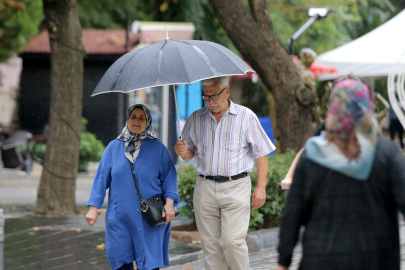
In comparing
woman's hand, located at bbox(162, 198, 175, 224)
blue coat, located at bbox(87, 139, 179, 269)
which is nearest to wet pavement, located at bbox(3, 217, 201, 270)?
blue coat, located at bbox(87, 139, 179, 269)

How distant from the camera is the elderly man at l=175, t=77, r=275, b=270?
463 centimetres

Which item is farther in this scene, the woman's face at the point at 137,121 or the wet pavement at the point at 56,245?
the wet pavement at the point at 56,245

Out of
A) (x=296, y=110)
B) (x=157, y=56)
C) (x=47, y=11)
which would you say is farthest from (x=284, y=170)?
(x=47, y=11)

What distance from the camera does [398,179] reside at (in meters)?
2.56

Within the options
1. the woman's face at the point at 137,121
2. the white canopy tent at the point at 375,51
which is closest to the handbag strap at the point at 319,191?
the woman's face at the point at 137,121

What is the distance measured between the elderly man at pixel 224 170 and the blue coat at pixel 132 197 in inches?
9.2

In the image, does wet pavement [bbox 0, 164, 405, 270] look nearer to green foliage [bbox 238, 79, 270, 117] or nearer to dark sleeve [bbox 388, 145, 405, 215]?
dark sleeve [bbox 388, 145, 405, 215]

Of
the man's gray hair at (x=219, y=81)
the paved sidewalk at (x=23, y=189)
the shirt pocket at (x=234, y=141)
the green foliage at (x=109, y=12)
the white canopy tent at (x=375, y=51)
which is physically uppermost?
the green foliage at (x=109, y=12)

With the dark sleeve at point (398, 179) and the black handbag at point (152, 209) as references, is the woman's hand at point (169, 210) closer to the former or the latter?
the black handbag at point (152, 209)

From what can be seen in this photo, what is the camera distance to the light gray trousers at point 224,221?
461 centimetres

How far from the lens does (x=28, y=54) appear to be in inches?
753

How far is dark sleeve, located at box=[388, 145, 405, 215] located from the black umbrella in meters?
1.89

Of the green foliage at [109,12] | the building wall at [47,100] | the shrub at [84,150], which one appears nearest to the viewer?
the shrub at [84,150]

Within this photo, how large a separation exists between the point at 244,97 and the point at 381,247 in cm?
2325
